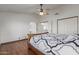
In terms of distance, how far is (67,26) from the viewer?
1263 millimetres

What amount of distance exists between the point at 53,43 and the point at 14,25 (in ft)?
1.93

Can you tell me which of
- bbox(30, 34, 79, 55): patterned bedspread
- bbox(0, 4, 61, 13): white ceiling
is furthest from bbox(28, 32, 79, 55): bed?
bbox(0, 4, 61, 13): white ceiling

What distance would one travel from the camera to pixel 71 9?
4.02 ft

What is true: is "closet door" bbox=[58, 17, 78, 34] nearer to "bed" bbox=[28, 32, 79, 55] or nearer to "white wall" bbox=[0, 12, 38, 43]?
"bed" bbox=[28, 32, 79, 55]

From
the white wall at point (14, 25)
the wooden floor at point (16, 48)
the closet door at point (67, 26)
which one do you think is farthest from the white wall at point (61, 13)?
the wooden floor at point (16, 48)

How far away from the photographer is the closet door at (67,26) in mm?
1221

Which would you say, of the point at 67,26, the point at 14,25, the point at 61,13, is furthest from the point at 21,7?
the point at 67,26

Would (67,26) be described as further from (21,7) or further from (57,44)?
(21,7)

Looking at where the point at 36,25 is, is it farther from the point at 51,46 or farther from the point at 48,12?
the point at 51,46

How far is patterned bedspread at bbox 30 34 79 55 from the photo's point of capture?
45.9 inches

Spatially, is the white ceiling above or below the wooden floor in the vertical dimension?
above

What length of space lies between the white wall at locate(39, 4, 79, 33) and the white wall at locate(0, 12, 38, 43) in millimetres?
208
